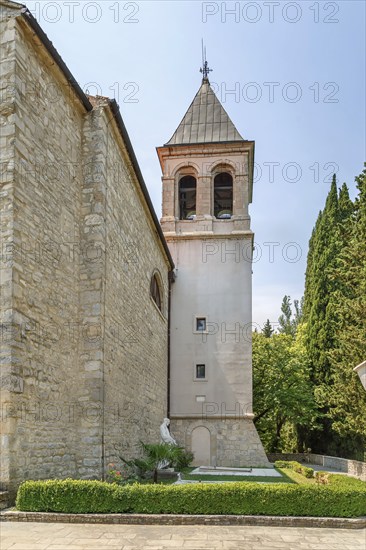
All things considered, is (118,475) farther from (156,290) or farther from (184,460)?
(156,290)

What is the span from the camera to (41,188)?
938cm

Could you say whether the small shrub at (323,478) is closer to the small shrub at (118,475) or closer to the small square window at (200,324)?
the small shrub at (118,475)

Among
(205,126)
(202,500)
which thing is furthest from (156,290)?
(202,500)

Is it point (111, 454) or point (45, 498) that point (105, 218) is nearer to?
point (111, 454)

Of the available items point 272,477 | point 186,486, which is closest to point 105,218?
point 186,486

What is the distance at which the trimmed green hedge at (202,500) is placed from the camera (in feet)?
24.7

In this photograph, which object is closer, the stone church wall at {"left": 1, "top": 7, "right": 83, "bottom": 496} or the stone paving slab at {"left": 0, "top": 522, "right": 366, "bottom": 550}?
the stone paving slab at {"left": 0, "top": 522, "right": 366, "bottom": 550}

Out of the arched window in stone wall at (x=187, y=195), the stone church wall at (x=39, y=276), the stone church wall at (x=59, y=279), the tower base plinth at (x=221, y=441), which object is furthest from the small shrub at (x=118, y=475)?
the arched window in stone wall at (x=187, y=195)

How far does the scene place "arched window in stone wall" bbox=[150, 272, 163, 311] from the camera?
61.9ft

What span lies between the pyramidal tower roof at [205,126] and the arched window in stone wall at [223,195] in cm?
170

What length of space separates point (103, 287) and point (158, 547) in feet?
18.7

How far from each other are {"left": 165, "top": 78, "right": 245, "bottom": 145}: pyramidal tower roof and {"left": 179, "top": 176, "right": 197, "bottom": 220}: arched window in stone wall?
173 centimetres

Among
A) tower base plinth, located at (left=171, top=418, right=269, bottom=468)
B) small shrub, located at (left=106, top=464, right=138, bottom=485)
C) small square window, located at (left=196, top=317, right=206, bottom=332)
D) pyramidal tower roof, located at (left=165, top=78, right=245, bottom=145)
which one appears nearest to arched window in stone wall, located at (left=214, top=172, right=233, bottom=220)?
pyramidal tower roof, located at (left=165, top=78, right=245, bottom=145)

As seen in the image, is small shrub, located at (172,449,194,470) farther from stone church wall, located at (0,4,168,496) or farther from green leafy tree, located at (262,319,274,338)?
green leafy tree, located at (262,319,274,338)
